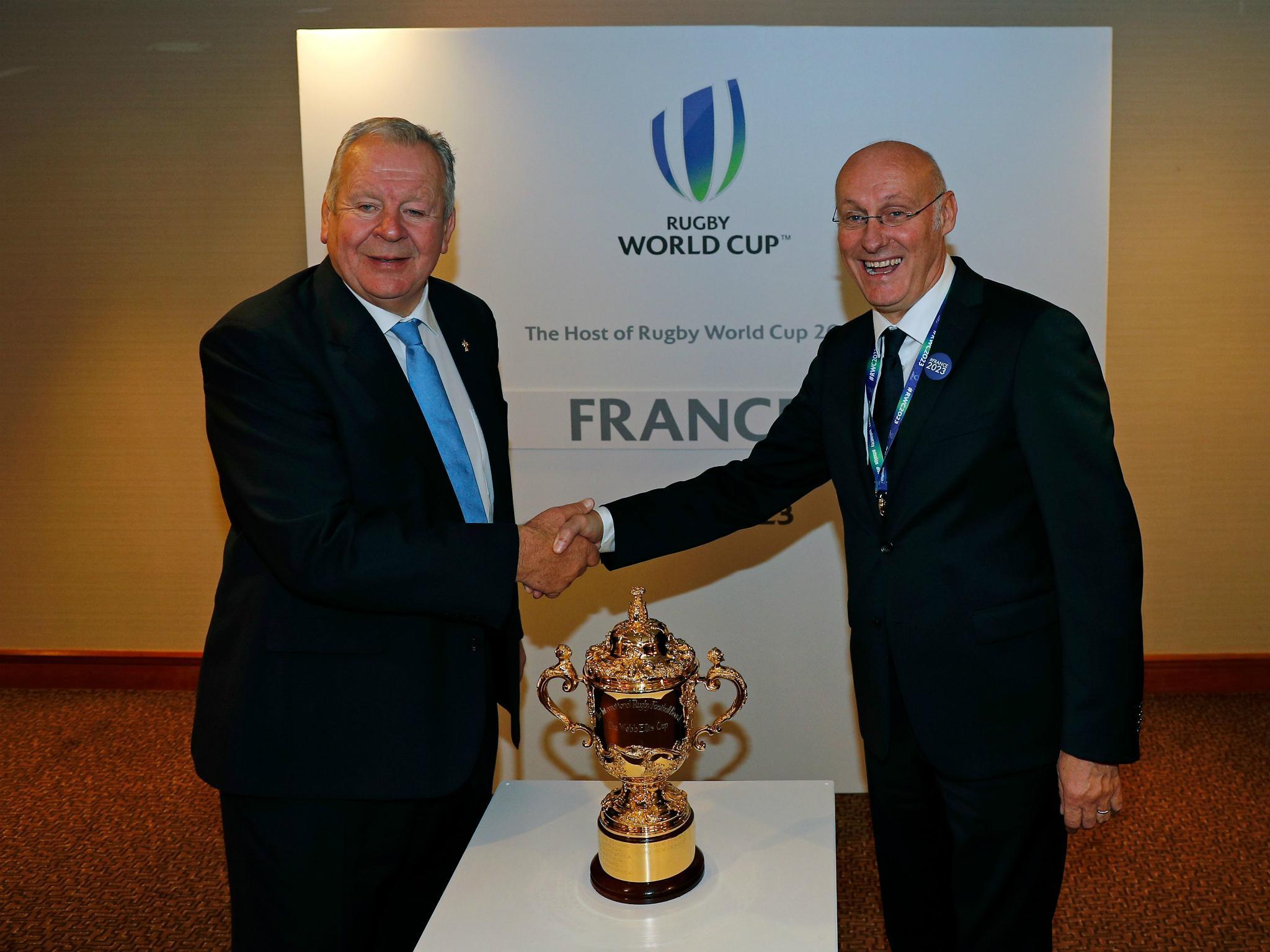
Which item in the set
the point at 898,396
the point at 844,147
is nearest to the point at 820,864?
the point at 898,396

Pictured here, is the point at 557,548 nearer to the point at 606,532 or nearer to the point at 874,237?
the point at 606,532

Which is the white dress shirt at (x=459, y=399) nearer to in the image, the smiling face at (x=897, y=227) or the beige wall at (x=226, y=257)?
the smiling face at (x=897, y=227)

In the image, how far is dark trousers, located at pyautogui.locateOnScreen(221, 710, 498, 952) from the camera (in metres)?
2.07

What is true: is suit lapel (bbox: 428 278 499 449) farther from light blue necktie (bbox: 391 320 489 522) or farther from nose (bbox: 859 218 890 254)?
nose (bbox: 859 218 890 254)

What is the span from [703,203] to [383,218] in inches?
57.7

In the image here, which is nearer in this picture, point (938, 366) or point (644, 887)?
point (644, 887)

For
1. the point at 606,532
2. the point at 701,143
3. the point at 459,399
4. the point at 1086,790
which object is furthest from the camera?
the point at 701,143

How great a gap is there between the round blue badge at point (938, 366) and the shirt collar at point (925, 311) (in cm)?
8

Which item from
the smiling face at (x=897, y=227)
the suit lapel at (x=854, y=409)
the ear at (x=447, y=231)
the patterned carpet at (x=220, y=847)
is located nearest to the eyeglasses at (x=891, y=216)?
the smiling face at (x=897, y=227)

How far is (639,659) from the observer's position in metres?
1.82

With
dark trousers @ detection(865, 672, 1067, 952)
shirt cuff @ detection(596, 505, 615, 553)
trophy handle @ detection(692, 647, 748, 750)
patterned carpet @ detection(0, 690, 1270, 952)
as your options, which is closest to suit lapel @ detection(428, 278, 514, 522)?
shirt cuff @ detection(596, 505, 615, 553)

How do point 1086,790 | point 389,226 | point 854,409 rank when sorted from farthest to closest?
1. point 854,409
2. point 389,226
3. point 1086,790

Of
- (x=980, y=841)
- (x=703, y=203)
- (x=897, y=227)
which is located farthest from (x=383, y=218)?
(x=980, y=841)

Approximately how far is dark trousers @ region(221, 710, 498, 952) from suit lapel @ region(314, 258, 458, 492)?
0.64m
